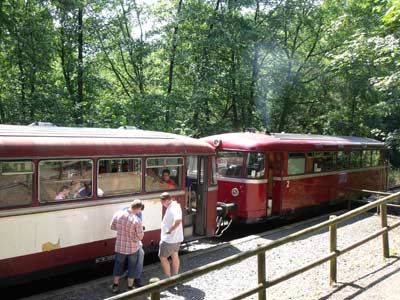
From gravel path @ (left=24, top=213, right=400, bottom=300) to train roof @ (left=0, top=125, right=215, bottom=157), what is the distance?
226cm

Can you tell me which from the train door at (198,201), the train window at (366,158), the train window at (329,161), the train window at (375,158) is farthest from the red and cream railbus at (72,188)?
the train window at (375,158)

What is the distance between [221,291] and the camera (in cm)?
707

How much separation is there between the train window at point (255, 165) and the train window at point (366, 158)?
26.0ft

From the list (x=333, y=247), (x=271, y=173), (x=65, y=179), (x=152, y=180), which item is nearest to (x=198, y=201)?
(x=152, y=180)

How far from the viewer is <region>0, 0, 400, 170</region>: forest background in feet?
54.9

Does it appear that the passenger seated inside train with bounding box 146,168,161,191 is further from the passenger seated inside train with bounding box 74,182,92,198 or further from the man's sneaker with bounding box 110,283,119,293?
the man's sneaker with bounding box 110,283,119,293

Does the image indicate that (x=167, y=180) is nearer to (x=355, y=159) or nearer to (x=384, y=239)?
(x=384, y=239)

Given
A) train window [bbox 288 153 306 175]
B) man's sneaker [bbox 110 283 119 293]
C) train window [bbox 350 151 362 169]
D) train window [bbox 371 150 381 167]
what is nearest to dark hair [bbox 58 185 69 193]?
man's sneaker [bbox 110 283 119 293]

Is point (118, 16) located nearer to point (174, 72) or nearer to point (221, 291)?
point (174, 72)

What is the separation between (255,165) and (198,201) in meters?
2.54

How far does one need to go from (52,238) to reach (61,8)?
47.3ft

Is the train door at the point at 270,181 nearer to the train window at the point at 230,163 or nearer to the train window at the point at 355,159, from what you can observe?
the train window at the point at 230,163

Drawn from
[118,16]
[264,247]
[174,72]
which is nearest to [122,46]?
[118,16]

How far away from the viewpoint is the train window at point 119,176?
25.7 ft
